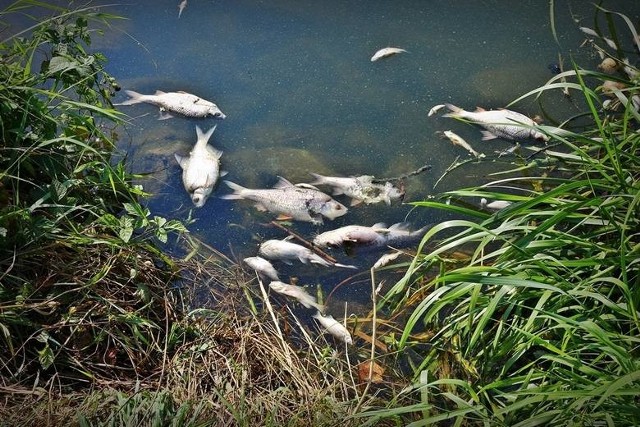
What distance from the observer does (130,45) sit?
14.0 feet

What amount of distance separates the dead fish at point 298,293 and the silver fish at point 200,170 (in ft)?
2.12

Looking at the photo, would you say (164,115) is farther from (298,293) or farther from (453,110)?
(453,110)

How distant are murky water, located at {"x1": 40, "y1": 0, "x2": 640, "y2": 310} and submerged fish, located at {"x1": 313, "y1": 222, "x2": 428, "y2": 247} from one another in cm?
7

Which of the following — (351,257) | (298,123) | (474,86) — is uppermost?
(474,86)

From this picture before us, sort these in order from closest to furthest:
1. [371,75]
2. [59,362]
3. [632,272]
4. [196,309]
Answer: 1. [632,272]
2. [59,362]
3. [196,309]
4. [371,75]

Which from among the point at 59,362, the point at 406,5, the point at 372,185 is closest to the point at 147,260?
the point at 59,362

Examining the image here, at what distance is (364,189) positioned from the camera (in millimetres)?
3369

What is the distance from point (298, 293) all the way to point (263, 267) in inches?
8.4

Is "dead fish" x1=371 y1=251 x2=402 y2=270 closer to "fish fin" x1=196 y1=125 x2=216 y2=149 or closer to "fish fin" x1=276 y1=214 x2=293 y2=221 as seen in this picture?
"fish fin" x1=276 y1=214 x2=293 y2=221

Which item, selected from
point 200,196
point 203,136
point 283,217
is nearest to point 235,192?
point 200,196

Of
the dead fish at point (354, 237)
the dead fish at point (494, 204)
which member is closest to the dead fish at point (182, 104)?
the dead fish at point (354, 237)

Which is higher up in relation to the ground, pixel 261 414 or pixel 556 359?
pixel 556 359

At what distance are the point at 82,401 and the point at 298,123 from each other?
1.87 meters

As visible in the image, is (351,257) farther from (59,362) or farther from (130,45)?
(130,45)
